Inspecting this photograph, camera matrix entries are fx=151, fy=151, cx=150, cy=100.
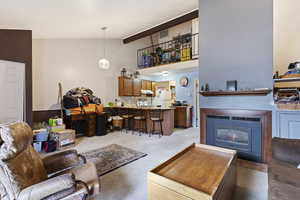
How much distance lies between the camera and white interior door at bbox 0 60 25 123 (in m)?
3.11

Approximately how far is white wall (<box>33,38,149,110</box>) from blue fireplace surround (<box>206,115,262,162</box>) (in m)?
4.34

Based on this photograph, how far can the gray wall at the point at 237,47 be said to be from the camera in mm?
2662

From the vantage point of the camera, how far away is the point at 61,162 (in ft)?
6.23

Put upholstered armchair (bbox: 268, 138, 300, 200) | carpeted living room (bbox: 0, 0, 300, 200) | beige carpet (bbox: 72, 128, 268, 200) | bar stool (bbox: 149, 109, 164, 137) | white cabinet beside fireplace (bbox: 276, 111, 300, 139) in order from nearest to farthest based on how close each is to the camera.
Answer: upholstered armchair (bbox: 268, 138, 300, 200) < carpeted living room (bbox: 0, 0, 300, 200) < beige carpet (bbox: 72, 128, 268, 200) < white cabinet beside fireplace (bbox: 276, 111, 300, 139) < bar stool (bbox: 149, 109, 164, 137)

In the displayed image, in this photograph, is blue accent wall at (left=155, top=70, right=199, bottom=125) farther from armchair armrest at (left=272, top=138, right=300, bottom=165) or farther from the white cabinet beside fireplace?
armchair armrest at (left=272, top=138, right=300, bottom=165)

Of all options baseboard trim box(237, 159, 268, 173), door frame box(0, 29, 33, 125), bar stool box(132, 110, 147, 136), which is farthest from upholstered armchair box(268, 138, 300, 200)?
door frame box(0, 29, 33, 125)

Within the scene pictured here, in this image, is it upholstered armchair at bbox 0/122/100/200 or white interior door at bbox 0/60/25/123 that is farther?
white interior door at bbox 0/60/25/123

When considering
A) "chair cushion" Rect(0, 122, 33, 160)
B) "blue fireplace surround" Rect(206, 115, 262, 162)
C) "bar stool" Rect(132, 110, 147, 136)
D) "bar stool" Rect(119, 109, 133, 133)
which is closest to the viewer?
"chair cushion" Rect(0, 122, 33, 160)

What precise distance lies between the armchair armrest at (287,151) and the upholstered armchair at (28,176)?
1.97 metres

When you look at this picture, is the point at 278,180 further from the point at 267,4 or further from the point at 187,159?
the point at 267,4

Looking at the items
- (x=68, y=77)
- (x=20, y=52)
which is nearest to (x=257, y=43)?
(x=20, y=52)

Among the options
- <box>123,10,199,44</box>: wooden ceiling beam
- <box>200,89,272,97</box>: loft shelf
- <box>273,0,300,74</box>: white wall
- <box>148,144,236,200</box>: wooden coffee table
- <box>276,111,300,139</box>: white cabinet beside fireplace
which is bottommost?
<box>148,144,236,200</box>: wooden coffee table

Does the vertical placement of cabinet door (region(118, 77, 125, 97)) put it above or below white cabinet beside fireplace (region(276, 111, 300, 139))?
above

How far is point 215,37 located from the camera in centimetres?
319
